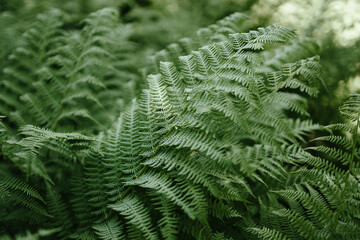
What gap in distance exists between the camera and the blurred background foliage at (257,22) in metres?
2.26

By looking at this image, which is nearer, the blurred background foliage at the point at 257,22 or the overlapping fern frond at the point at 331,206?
the overlapping fern frond at the point at 331,206

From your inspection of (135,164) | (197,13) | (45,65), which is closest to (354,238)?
(135,164)

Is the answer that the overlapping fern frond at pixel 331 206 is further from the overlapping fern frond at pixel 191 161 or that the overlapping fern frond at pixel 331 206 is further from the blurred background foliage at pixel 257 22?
the blurred background foliage at pixel 257 22

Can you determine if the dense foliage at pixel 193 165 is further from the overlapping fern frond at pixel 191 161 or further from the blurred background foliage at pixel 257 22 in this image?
the blurred background foliage at pixel 257 22

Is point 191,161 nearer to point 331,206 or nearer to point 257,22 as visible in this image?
point 331,206

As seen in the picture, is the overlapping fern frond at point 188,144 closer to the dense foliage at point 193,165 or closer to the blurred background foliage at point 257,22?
the dense foliage at point 193,165

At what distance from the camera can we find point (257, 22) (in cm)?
279

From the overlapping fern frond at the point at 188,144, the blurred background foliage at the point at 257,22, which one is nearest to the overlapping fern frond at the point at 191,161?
the overlapping fern frond at the point at 188,144

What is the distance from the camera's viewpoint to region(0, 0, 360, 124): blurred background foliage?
2.26m

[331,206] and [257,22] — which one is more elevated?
[257,22]

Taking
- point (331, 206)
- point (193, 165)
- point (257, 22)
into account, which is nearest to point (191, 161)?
point (193, 165)

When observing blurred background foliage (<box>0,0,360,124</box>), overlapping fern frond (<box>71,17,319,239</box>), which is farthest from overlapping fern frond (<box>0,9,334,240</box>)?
blurred background foliage (<box>0,0,360,124</box>)

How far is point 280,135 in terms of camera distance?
1.62m

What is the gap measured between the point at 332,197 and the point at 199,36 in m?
1.47
